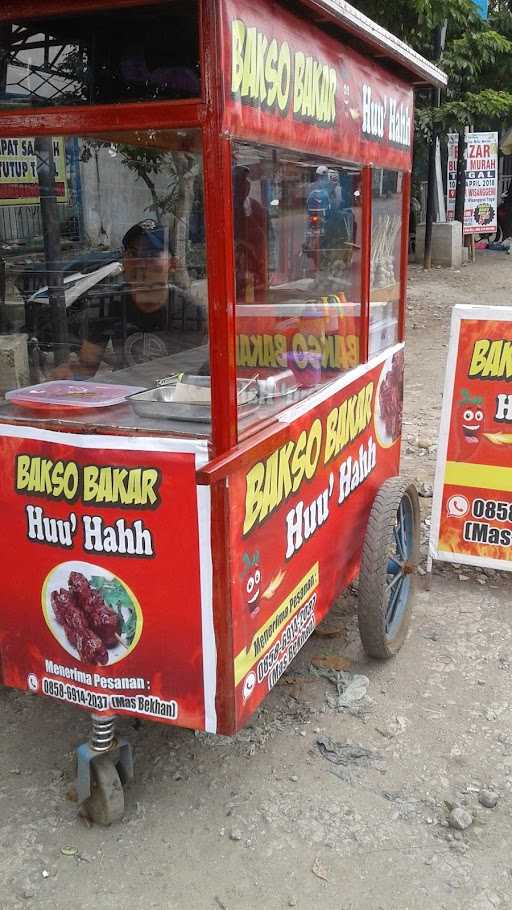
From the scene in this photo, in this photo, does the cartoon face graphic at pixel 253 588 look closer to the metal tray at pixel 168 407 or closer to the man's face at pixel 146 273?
the metal tray at pixel 168 407

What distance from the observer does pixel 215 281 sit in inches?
81.5

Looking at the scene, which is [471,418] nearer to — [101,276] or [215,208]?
[101,276]

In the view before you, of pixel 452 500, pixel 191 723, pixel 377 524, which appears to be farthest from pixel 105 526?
pixel 452 500

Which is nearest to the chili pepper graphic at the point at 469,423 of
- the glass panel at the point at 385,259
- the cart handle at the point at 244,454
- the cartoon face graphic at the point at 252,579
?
the glass panel at the point at 385,259

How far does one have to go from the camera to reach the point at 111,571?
2.29 meters

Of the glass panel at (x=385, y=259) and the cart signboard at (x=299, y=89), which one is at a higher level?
the cart signboard at (x=299, y=89)

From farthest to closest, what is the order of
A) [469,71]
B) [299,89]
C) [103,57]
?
1. [469,71]
2. [299,89]
3. [103,57]

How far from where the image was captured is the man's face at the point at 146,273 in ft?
10.5

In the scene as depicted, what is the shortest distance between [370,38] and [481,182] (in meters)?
15.0

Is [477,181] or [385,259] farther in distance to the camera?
[477,181]

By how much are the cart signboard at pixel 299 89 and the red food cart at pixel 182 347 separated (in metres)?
0.01

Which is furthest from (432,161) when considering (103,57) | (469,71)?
(103,57)

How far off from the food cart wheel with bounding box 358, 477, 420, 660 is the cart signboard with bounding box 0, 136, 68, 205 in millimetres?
1745

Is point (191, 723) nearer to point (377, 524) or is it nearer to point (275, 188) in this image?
point (377, 524)
